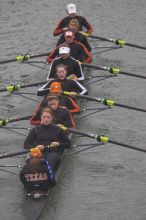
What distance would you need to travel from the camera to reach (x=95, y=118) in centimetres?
2097

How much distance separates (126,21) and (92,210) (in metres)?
14.1

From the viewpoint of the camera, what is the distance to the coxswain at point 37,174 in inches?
623

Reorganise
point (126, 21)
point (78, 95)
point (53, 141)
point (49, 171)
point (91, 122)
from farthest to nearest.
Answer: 1. point (126, 21)
2. point (91, 122)
3. point (78, 95)
4. point (53, 141)
5. point (49, 171)

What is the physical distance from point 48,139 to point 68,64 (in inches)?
171

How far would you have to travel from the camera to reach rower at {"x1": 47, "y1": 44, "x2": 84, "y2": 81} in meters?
20.7

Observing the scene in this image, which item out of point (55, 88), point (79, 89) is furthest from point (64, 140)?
point (79, 89)

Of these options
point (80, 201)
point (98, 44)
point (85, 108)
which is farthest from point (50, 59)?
point (80, 201)

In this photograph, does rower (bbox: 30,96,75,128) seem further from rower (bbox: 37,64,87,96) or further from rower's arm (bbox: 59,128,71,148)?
rower (bbox: 37,64,87,96)

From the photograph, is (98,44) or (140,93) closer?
(140,93)

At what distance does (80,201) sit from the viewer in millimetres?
16672

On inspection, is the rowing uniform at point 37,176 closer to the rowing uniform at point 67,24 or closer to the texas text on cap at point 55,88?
the texas text on cap at point 55,88

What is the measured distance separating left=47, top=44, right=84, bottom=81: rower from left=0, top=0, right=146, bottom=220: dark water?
1.22 m

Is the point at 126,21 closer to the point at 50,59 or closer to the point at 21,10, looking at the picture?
the point at 21,10

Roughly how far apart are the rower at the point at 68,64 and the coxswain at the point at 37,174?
5264 millimetres
